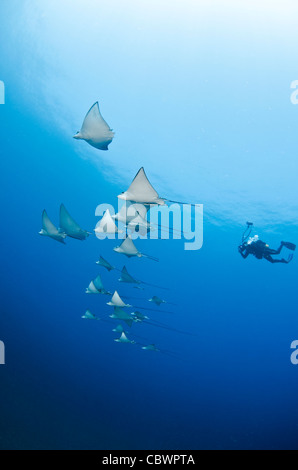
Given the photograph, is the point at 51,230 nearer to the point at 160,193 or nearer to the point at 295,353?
the point at 160,193

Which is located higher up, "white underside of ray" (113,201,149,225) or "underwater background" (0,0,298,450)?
"underwater background" (0,0,298,450)

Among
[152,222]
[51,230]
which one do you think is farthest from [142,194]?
[51,230]

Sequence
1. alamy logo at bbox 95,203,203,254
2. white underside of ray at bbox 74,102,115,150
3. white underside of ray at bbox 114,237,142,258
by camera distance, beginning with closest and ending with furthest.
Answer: white underside of ray at bbox 74,102,115,150, alamy logo at bbox 95,203,203,254, white underside of ray at bbox 114,237,142,258

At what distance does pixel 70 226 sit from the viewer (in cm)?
604

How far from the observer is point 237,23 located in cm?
1322

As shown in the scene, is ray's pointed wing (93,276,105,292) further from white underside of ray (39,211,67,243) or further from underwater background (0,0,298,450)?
underwater background (0,0,298,450)

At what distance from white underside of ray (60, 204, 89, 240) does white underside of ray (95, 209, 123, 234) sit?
1.00 ft

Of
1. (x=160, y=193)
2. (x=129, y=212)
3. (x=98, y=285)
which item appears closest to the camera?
(x=129, y=212)

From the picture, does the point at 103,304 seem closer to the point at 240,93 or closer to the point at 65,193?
the point at 65,193

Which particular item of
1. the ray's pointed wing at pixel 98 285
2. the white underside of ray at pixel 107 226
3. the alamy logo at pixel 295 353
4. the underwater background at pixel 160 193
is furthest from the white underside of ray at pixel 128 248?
the alamy logo at pixel 295 353

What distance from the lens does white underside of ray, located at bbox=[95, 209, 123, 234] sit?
19.6 ft

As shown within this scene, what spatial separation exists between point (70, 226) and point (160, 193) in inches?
504

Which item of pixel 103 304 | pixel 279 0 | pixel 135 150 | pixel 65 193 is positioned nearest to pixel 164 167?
pixel 135 150

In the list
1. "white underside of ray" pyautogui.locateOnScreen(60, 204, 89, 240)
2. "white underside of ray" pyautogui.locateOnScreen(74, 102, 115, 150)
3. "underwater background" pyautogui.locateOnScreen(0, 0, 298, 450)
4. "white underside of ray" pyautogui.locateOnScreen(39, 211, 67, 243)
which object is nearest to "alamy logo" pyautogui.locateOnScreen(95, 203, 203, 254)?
"white underside of ray" pyautogui.locateOnScreen(60, 204, 89, 240)
